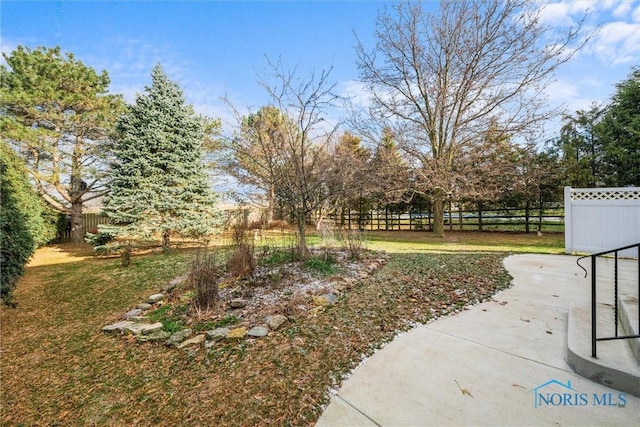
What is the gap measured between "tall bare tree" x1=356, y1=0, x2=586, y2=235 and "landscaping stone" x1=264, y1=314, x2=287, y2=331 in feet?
26.9

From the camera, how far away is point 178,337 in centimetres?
268

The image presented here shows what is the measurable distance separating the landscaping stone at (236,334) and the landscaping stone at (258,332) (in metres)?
0.06

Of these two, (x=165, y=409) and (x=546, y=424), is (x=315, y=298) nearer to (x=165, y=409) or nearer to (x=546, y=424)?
(x=165, y=409)

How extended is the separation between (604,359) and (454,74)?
1055cm

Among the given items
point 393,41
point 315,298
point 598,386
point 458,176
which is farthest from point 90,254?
point 393,41

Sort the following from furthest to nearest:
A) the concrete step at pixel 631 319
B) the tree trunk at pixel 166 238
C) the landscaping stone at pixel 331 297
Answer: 1. the tree trunk at pixel 166 238
2. the landscaping stone at pixel 331 297
3. the concrete step at pixel 631 319

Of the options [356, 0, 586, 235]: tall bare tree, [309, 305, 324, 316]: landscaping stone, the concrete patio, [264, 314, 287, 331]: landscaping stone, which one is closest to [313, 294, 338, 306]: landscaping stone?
[309, 305, 324, 316]: landscaping stone

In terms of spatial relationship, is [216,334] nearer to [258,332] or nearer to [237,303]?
[258,332]

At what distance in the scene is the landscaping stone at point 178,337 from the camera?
2605 millimetres

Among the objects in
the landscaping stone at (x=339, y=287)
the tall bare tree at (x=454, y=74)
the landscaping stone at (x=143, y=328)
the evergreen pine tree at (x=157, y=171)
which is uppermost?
the tall bare tree at (x=454, y=74)

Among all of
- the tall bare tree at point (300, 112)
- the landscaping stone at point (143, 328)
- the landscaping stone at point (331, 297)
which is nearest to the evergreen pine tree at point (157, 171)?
the tall bare tree at point (300, 112)

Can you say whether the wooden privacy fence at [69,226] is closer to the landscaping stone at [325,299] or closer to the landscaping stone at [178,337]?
the landscaping stone at [178,337]

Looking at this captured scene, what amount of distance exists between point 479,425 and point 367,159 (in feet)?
39.6

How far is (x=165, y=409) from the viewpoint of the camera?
1.76m
